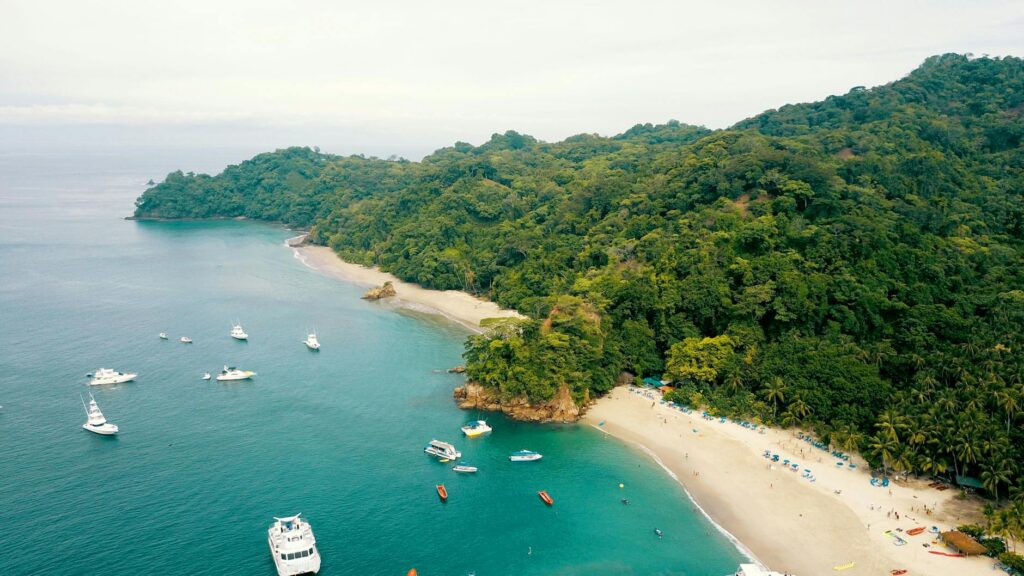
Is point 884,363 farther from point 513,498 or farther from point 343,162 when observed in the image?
point 343,162

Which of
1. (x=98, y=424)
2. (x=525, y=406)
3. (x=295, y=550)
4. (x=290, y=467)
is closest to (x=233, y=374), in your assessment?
(x=98, y=424)

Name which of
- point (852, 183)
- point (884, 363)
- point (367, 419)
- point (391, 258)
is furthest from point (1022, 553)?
point (391, 258)

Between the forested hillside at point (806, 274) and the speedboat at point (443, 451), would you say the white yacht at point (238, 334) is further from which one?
the speedboat at point (443, 451)

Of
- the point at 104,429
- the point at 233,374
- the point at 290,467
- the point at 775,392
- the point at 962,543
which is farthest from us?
the point at 233,374

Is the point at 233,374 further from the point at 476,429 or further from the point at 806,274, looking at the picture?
the point at 806,274

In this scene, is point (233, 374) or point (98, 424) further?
point (233, 374)

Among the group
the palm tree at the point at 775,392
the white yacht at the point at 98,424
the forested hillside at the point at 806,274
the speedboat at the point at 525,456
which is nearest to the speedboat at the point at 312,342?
the forested hillside at the point at 806,274

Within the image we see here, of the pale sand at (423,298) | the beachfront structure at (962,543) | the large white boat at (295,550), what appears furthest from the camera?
the pale sand at (423,298)
